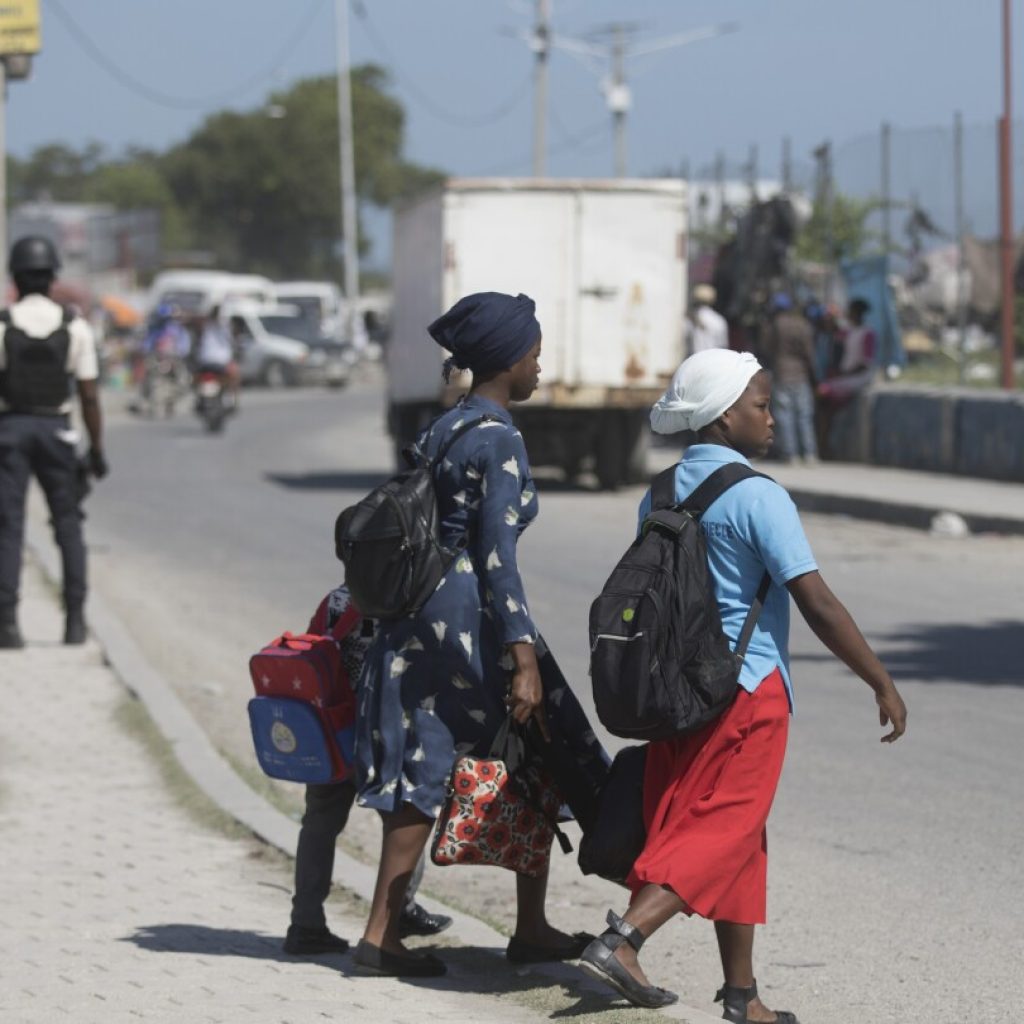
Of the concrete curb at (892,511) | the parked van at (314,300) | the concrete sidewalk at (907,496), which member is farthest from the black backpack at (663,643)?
the parked van at (314,300)

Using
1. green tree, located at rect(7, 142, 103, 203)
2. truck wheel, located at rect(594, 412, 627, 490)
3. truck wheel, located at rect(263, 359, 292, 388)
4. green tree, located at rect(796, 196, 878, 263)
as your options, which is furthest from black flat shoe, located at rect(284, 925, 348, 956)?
green tree, located at rect(7, 142, 103, 203)

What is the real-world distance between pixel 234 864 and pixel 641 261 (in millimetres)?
14870

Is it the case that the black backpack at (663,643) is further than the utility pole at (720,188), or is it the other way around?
the utility pole at (720,188)

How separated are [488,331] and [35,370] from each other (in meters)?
5.69

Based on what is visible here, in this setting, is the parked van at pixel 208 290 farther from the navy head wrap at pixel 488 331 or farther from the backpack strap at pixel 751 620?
the backpack strap at pixel 751 620

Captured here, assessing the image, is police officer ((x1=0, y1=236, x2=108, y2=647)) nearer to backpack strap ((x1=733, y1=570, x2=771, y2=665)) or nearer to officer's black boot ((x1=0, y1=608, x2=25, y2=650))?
officer's black boot ((x1=0, y1=608, x2=25, y2=650))

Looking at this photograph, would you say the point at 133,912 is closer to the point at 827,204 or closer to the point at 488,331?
the point at 488,331

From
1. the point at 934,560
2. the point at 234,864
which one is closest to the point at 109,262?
the point at 934,560

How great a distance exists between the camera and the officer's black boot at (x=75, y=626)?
10906mm

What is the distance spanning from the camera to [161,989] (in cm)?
520

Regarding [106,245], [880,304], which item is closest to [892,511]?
[880,304]

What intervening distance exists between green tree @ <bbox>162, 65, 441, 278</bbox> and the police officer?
97.3 m

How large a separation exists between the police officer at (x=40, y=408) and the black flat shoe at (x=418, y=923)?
5244 mm

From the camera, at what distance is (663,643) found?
4531 mm
